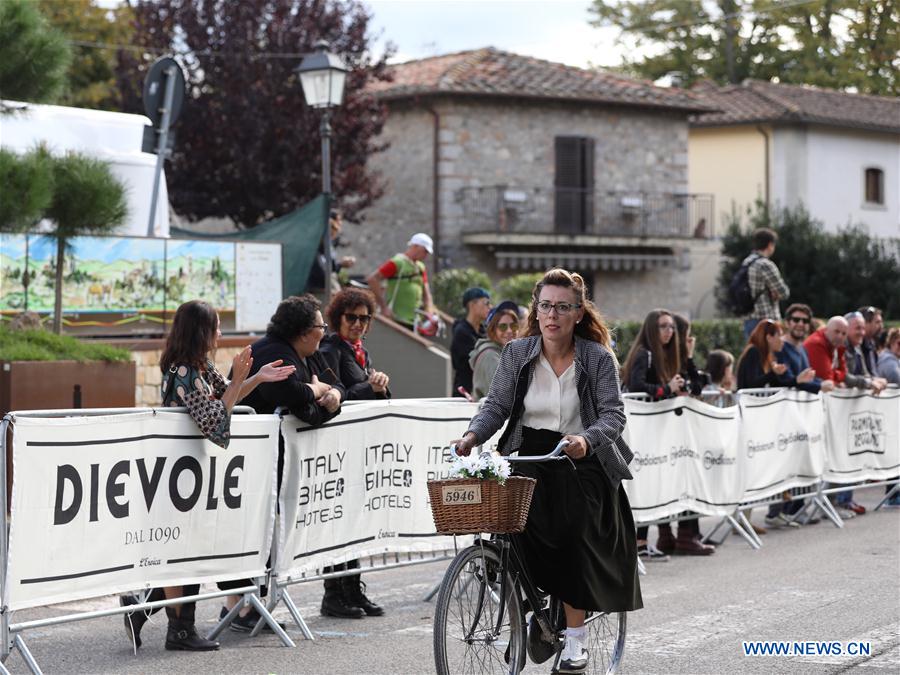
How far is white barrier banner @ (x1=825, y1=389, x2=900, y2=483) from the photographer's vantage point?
14.2m

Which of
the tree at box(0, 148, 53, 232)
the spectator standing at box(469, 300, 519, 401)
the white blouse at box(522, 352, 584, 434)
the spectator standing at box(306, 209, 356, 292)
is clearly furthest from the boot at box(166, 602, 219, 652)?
the spectator standing at box(306, 209, 356, 292)

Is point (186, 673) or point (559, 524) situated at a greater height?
point (559, 524)

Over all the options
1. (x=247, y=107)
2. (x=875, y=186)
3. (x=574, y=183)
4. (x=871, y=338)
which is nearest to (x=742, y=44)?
(x=875, y=186)

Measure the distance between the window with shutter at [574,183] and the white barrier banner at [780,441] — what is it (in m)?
25.4

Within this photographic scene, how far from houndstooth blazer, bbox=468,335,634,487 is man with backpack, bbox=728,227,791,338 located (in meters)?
10.4

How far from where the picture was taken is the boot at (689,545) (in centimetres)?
1184

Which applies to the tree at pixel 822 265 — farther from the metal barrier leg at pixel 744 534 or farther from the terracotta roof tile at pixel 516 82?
the metal barrier leg at pixel 744 534

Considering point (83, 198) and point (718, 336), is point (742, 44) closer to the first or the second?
point (718, 336)

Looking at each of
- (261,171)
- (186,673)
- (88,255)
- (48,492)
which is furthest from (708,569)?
(261,171)

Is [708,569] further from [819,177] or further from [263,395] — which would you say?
Answer: [819,177]

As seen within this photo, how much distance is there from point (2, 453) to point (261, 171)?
957 inches

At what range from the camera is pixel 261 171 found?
30609 mm

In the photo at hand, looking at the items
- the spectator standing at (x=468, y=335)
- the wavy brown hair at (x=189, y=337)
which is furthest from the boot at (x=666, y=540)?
the wavy brown hair at (x=189, y=337)

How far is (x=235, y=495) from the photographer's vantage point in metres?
8.15
